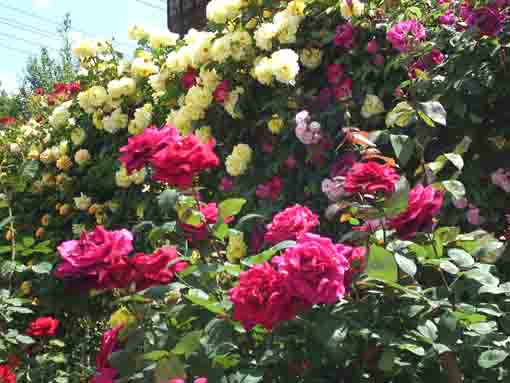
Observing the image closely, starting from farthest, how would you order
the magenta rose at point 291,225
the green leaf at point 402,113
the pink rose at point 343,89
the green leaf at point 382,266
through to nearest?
the pink rose at point 343,89, the green leaf at point 402,113, the magenta rose at point 291,225, the green leaf at point 382,266

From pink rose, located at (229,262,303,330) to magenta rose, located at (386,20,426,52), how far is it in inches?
50.3

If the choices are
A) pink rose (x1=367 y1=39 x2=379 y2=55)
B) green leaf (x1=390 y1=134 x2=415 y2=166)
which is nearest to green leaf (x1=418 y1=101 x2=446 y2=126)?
green leaf (x1=390 y1=134 x2=415 y2=166)

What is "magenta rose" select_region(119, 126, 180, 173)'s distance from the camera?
5.07 feet

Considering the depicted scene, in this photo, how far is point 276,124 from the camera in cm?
263

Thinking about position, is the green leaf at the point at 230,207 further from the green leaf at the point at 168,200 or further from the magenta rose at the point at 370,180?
the magenta rose at the point at 370,180

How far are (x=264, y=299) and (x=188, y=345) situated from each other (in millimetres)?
197

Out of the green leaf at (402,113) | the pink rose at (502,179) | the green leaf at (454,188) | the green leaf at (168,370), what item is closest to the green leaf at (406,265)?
the green leaf at (454,188)

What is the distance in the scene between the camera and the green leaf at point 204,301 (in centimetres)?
139

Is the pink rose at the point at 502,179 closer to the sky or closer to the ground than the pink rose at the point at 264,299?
closer to the sky

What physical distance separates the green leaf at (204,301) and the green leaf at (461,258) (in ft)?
1.62

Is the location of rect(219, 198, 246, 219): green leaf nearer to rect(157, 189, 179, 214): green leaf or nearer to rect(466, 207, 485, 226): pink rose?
rect(157, 189, 179, 214): green leaf

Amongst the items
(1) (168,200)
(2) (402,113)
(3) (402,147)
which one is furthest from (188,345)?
(2) (402,113)

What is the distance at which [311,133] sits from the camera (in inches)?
95.6

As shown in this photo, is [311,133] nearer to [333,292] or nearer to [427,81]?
[427,81]
